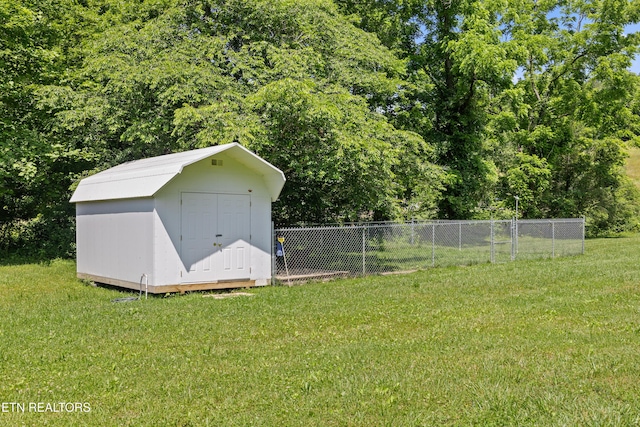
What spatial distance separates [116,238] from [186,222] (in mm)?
1873

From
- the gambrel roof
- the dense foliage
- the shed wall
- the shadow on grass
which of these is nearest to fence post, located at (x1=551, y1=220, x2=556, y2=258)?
the dense foliage

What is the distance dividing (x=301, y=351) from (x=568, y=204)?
95.8 ft

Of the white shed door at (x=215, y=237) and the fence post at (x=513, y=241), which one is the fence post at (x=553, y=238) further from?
the white shed door at (x=215, y=237)

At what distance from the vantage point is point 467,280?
42.7 feet

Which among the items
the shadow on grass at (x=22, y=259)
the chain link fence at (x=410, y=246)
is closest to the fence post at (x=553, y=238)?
the chain link fence at (x=410, y=246)

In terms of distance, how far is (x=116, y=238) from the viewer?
1245cm

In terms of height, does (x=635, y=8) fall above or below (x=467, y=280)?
above

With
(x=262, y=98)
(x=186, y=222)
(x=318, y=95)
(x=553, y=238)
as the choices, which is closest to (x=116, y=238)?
(x=186, y=222)

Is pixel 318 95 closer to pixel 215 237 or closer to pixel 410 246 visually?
pixel 215 237

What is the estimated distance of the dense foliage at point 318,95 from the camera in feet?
47.2

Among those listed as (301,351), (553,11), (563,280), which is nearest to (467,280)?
(563,280)

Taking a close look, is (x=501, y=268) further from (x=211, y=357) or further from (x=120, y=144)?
(x=120, y=144)

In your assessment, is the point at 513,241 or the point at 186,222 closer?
the point at 186,222

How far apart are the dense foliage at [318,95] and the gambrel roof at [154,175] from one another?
1146mm
